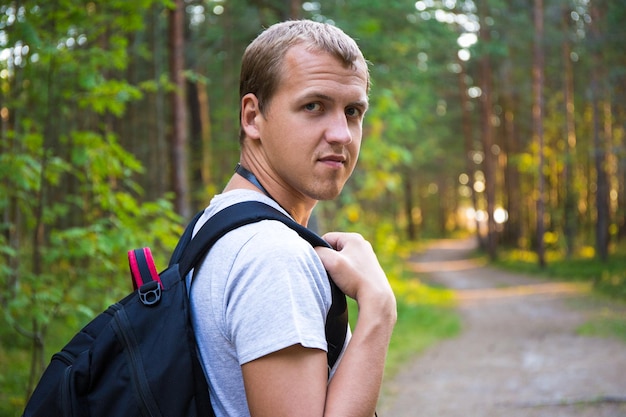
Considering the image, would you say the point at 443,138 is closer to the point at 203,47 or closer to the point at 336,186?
the point at 203,47

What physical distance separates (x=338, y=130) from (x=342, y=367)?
0.64 meters

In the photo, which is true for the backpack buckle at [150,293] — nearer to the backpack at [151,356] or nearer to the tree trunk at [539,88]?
the backpack at [151,356]

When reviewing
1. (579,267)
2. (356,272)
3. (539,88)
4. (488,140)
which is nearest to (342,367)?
(356,272)

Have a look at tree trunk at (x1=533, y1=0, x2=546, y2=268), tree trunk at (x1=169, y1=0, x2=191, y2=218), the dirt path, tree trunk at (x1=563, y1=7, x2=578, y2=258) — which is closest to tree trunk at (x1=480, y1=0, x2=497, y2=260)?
tree trunk at (x1=563, y1=7, x2=578, y2=258)

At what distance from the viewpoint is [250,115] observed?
1.88 m

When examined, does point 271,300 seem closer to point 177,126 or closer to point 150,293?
point 150,293

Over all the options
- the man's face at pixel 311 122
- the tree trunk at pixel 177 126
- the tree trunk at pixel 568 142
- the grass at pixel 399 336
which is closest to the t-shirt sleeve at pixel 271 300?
the man's face at pixel 311 122

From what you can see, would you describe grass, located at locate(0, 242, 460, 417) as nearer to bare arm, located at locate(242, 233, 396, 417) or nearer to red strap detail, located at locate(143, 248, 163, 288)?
red strap detail, located at locate(143, 248, 163, 288)

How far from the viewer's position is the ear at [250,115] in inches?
72.6

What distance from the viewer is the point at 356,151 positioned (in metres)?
1.91

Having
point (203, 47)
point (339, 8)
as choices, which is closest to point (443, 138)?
point (203, 47)

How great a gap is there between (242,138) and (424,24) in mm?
11844

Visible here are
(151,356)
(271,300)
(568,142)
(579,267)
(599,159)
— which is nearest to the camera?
(271,300)

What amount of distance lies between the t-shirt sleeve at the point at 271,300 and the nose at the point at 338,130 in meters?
0.40
